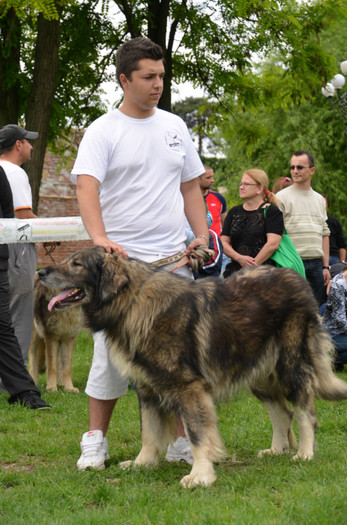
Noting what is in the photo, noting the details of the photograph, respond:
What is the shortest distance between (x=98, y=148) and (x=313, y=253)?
15.1ft

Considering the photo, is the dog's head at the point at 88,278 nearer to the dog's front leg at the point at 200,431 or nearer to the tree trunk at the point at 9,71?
the dog's front leg at the point at 200,431

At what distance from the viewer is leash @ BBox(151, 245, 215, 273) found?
4488 millimetres

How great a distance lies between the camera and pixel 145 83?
13.9 feet

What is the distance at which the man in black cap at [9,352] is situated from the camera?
20.9ft

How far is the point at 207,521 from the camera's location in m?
3.28

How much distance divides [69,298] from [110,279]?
0.27 metres

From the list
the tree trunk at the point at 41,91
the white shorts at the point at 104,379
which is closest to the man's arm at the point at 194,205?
the white shorts at the point at 104,379

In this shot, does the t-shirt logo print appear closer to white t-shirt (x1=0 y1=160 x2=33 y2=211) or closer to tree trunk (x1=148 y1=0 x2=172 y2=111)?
white t-shirt (x1=0 y1=160 x2=33 y2=211)

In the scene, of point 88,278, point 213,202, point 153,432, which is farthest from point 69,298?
point 213,202

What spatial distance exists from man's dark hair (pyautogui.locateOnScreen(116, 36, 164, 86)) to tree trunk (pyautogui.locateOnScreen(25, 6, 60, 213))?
20.0ft

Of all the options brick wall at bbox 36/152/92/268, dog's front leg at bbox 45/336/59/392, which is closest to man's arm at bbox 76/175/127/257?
dog's front leg at bbox 45/336/59/392

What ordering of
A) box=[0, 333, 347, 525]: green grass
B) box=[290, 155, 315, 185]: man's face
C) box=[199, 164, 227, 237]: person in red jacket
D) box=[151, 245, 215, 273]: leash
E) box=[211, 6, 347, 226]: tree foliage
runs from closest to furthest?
box=[0, 333, 347, 525]: green grass, box=[151, 245, 215, 273]: leash, box=[290, 155, 315, 185]: man's face, box=[199, 164, 227, 237]: person in red jacket, box=[211, 6, 347, 226]: tree foliage

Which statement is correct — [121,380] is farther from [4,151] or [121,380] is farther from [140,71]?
[4,151]

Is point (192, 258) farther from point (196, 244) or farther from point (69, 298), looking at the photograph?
point (69, 298)
